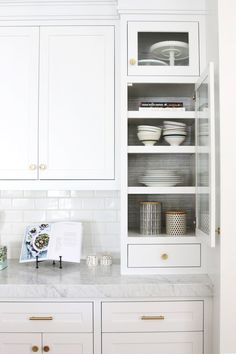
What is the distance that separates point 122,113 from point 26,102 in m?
0.61

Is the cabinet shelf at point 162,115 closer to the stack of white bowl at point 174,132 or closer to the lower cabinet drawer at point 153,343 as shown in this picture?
the stack of white bowl at point 174,132

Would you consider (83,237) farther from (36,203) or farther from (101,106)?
(101,106)

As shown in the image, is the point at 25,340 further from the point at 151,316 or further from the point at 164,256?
the point at 164,256

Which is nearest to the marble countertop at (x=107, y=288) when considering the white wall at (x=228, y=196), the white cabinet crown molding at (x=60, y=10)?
the white wall at (x=228, y=196)

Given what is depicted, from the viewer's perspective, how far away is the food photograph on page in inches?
86.1

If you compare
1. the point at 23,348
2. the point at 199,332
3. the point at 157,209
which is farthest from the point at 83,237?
the point at 199,332

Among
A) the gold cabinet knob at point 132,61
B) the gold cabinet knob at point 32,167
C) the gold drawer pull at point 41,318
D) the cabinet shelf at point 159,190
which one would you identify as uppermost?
the gold cabinet knob at point 132,61

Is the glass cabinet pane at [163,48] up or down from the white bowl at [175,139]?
up

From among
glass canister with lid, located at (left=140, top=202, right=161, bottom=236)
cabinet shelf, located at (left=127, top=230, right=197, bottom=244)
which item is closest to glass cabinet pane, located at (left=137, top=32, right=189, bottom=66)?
glass canister with lid, located at (left=140, top=202, right=161, bottom=236)

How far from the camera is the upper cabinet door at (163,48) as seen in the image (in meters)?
2.01

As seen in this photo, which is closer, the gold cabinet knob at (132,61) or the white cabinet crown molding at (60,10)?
the gold cabinet knob at (132,61)

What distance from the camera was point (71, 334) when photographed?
6.10 ft

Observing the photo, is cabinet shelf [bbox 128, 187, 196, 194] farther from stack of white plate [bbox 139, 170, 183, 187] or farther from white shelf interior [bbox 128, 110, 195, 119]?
white shelf interior [bbox 128, 110, 195, 119]

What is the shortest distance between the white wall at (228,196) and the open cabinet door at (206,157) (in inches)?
2.5
